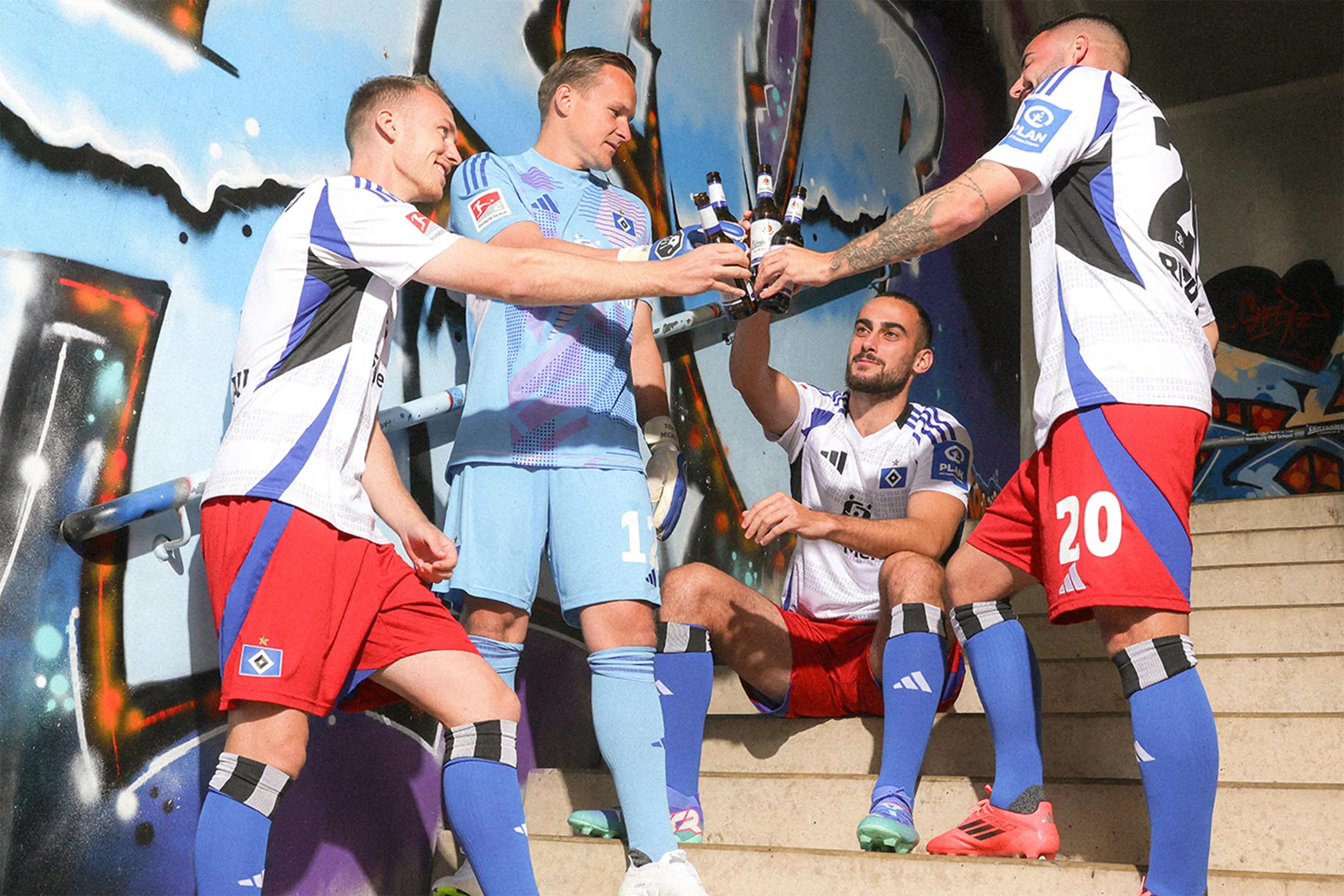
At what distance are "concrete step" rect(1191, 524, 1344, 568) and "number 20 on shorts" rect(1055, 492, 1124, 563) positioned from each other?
2.45 meters

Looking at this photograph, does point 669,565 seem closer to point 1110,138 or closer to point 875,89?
point 1110,138

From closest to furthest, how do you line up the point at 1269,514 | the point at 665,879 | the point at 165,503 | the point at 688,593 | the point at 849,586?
1. the point at 165,503
2. the point at 665,879
3. the point at 688,593
4. the point at 849,586
5. the point at 1269,514

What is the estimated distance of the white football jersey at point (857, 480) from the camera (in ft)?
10.0

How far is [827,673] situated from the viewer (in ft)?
9.77

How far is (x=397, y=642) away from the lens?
6.16 ft

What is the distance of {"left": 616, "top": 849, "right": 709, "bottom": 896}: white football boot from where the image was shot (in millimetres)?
2039

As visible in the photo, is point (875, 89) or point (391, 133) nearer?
point (391, 133)

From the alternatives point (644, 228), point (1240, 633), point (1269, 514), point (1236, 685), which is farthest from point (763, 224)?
point (1269, 514)

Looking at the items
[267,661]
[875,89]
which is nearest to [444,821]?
[267,661]

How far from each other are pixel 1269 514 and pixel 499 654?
3.57 m

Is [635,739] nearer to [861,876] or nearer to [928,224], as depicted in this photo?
[861,876]

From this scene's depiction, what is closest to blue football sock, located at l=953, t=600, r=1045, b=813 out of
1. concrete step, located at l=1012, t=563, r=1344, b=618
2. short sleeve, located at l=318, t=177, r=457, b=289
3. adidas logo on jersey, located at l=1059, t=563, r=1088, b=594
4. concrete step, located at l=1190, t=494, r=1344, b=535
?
adidas logo on jersey, located at l=1059, t=563, r=1088, b=594

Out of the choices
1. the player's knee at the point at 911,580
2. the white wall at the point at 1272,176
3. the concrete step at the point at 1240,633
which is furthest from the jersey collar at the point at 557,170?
the white wall at the point at 1272,176

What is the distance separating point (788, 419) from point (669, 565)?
0.56 m
